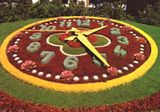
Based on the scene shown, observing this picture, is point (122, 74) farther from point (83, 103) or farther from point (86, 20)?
point (86, 20)

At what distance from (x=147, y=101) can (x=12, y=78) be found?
5551 millimetres

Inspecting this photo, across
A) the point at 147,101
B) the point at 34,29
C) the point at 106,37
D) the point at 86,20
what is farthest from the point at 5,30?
the point at 147,101

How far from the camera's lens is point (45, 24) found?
19531mm

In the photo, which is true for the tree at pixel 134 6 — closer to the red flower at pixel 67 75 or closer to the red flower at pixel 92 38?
the red flower at pixel 92 38

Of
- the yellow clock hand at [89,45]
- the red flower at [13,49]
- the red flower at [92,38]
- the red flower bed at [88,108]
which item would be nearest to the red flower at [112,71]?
the yellow clock hand at [89,45]

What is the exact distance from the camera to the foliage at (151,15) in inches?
862

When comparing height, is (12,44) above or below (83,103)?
above

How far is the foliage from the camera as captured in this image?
21.9 metres

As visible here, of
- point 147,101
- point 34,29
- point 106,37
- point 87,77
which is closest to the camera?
point 147,101

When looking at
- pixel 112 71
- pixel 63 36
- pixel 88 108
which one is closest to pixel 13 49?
pixel 63 36

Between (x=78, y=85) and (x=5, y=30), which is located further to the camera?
(x=5, y=30)

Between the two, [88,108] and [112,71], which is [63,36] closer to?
[112,71]

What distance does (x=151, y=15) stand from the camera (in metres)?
22.1

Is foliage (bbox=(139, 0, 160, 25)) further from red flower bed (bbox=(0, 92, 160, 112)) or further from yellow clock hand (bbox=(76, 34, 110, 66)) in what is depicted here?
red flower bed (bbox=(0, 92, 160, 112))
